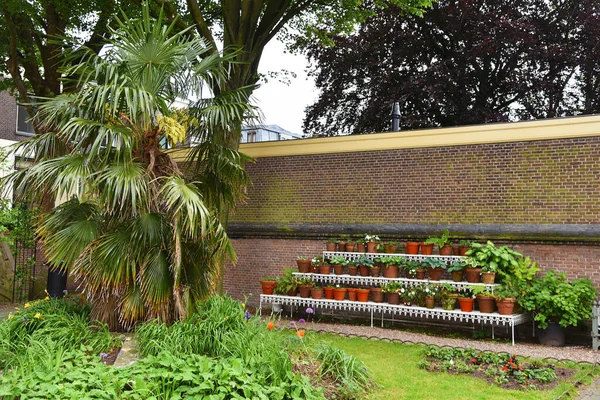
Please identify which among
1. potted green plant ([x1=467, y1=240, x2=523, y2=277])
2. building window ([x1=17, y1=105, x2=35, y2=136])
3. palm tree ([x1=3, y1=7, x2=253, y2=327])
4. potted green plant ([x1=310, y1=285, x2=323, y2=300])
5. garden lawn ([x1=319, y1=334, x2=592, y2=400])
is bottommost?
garden lawn ([x1=319, y1=334, x2=592, y2=400])

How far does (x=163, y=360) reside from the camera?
5.39 metres

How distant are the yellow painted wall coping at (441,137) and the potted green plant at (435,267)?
96.5 inches

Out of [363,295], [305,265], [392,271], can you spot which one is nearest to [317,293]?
[305,265]

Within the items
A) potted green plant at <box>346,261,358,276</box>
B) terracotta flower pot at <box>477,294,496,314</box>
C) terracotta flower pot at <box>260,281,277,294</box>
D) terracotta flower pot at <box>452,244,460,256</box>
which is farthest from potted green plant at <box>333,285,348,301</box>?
terracotta flower pot at <box>477,294,496,314</box>

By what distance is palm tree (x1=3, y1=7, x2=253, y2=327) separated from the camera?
689 centimetres

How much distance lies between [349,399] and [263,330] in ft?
4.70

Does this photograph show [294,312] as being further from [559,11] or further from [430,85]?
[559,11]

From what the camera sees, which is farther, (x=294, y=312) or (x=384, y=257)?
(x=294, y=312)

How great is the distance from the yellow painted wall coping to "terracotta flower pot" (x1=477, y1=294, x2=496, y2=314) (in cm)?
320

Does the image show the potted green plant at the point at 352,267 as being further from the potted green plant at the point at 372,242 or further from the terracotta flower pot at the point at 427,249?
the terracotta flower pot at the point at 427,249

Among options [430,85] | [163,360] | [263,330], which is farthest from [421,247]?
[430,85]

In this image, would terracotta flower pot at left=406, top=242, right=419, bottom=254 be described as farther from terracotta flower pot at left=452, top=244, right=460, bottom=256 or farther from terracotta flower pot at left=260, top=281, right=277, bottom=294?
terracotta flower pot at left=260, top=281, right=277, bottom=294

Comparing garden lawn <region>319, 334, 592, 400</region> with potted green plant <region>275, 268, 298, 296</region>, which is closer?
garden lawn <region>319, 334, 592, 400</region>

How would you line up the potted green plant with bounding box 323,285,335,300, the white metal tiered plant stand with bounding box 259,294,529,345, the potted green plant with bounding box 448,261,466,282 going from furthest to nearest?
the potted green plant with bounding box 323,285,335,300 < the potted green plant with bounding box 448,261,466,282 < the white metal tiered plant stand with bounding box 259,294,529,345
